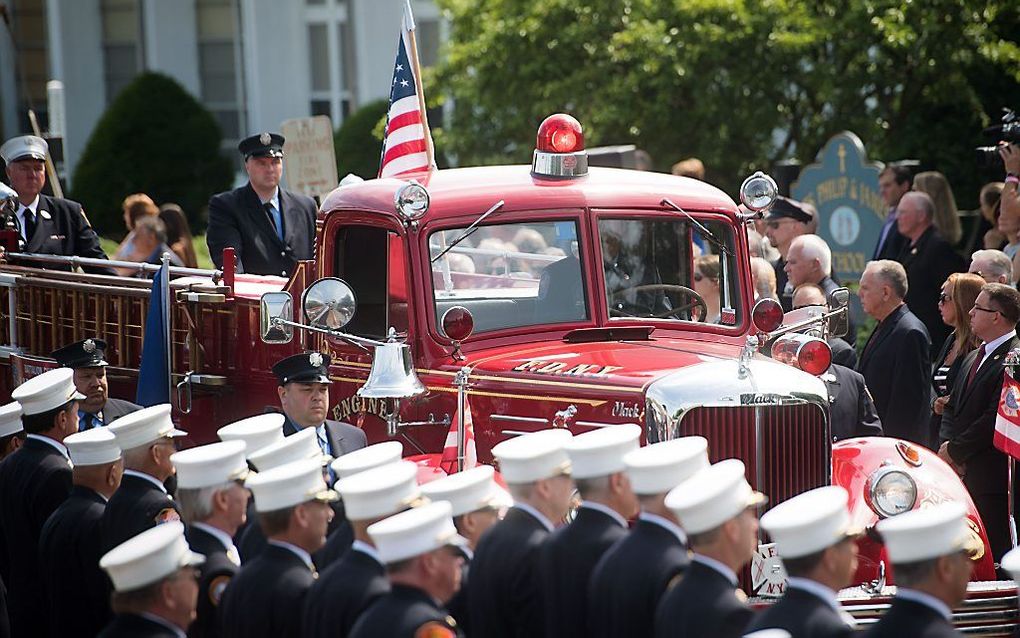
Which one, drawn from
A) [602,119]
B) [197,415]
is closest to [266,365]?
[197,415]

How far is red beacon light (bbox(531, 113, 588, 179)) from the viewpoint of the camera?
26.4 ft

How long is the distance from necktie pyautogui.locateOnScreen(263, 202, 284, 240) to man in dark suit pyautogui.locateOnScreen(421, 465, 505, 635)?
457 centimetres

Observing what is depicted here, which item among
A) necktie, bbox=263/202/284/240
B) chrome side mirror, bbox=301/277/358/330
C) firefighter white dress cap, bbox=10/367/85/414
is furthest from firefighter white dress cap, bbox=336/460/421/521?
necktie, bbox=263/202/284/240

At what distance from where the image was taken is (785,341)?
7.60 m

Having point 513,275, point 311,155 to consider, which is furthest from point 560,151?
point 311,155

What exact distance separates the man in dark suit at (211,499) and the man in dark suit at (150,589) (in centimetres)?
68

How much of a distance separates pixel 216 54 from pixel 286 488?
79.4ft

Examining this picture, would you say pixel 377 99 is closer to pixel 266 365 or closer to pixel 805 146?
pixel 805 146

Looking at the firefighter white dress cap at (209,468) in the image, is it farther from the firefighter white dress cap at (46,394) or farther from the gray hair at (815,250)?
the gray hair at (815,250)

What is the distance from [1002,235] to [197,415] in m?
5.79

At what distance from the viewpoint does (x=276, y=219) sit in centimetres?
979

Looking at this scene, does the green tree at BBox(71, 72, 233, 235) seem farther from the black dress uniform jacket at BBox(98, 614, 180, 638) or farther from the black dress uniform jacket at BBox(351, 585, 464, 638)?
the black dress uniform jacket at BBox(351, 585, 464, 638)

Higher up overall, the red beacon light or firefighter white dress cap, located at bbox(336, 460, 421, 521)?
the red beacon light

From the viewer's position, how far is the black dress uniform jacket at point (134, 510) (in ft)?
19.8
